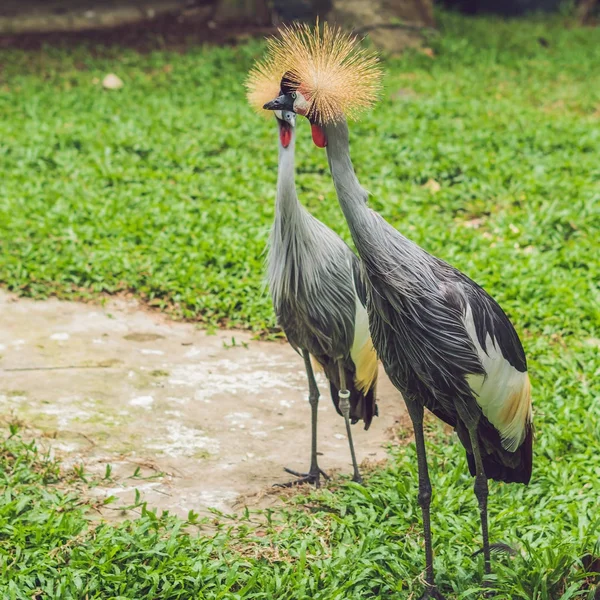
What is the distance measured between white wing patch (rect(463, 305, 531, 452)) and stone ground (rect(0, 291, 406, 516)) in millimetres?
1058

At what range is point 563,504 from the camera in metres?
3.54

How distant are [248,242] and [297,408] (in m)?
1.68

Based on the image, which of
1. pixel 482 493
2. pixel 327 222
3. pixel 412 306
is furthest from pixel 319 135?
pixel 327 222

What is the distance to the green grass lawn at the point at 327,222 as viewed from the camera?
10.3 ft

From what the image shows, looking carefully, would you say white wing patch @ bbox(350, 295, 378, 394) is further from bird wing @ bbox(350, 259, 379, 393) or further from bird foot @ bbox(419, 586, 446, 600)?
bird foot @ bbox(419, 586, 446, 600)

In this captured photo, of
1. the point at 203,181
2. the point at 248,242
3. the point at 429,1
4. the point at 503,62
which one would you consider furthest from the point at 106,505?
the point at 429,1

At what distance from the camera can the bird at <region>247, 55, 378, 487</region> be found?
364 cm

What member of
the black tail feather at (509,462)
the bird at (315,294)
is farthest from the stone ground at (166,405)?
the black tail feather at (509,462)

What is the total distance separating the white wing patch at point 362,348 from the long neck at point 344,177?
1.04m

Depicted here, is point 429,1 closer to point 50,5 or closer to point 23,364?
point 50,5

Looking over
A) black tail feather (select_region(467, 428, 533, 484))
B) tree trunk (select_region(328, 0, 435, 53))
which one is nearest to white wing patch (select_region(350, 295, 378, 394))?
black tail feather (select_region(467, 428, 533, 484))

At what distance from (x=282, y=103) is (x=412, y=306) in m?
A: 0.91

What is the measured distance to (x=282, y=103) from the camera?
310 centimetres

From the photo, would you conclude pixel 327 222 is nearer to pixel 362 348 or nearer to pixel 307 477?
pixel 362 348
